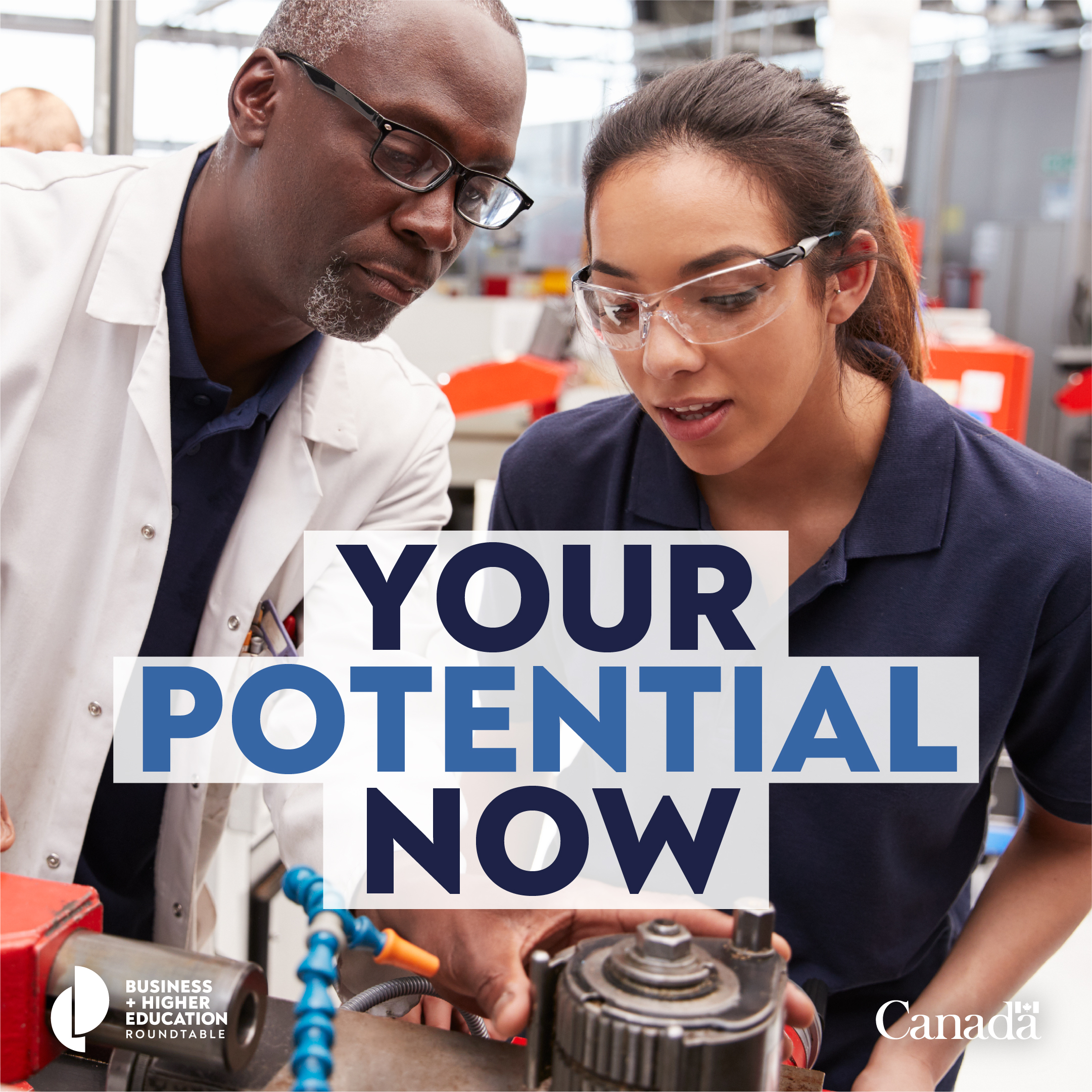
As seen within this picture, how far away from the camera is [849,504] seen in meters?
1.17

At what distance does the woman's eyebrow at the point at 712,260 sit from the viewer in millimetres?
990

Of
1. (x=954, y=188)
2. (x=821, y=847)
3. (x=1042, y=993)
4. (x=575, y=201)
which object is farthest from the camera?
(x=954, y=188)

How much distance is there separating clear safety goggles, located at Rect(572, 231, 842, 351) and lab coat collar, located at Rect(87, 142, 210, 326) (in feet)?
1.87

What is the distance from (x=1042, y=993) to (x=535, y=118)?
24.3 feet

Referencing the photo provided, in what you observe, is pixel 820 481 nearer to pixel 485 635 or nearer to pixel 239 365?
pixel 485 635

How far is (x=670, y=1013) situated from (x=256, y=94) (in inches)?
43.1

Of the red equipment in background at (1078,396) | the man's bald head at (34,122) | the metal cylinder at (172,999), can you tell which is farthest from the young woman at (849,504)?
the red equipment in background at (1078,396)

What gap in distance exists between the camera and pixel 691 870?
4.13 feet

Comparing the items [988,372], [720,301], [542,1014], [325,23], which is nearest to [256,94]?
[325,23]

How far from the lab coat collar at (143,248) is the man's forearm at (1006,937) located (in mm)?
1156

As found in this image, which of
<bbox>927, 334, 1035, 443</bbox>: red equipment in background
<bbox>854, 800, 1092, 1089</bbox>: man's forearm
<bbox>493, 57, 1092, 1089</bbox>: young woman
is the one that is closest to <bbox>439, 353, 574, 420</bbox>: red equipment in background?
<bbox>927, 334, 1035, 443</bbox>: red equipment in background

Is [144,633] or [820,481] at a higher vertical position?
[820,481]

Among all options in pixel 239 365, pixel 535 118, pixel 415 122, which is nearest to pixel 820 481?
pixel 415 122

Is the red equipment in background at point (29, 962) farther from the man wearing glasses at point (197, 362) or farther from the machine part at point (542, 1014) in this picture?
the man wearing glasses at point (197, 362)
